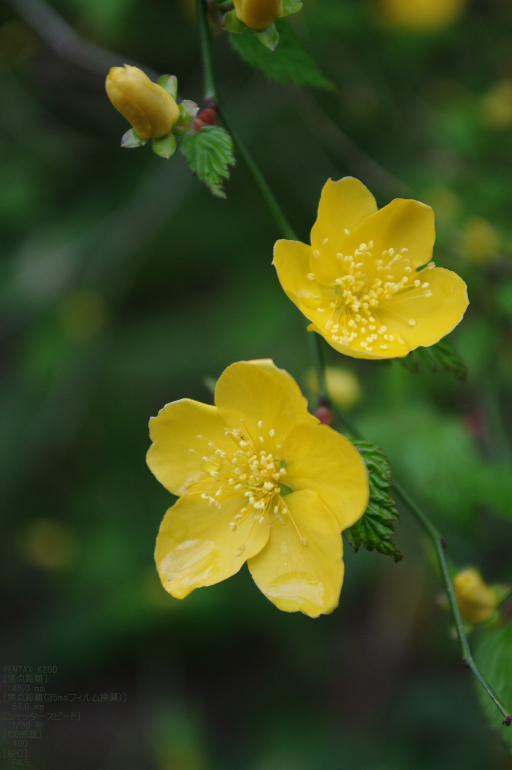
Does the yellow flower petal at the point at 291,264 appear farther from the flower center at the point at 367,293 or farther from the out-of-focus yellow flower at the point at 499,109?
the out-of-focus yellow flower at the point at 499,109

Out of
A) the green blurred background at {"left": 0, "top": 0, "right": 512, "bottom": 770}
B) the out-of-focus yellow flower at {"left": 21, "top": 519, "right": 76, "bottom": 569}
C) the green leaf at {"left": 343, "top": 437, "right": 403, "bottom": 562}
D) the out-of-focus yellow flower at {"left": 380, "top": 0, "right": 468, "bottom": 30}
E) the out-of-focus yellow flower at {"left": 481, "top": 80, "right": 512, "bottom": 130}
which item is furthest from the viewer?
the out-of-focus yellow flower at {"left": 21, "top": 519, "right": 76, "bottom": 569}

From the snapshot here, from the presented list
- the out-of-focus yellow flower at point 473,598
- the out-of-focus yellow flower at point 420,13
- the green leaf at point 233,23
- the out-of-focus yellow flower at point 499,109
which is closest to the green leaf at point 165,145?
the green leaf at point 233,23

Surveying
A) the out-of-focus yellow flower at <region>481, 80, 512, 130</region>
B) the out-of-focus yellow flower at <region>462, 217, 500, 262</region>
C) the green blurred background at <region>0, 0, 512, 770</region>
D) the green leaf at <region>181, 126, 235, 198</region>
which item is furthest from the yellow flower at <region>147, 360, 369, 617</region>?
the out-of-focus yellow flower at <region>481, 80, 512, 130</region>

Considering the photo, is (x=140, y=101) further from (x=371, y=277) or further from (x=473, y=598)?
(x=473, y=598)

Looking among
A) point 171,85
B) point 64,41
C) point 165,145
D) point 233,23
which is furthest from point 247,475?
point 64,41

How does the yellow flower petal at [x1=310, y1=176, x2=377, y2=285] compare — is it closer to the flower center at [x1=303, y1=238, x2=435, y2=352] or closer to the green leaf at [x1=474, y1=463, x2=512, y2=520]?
the flower center at [x1=303, y1=238, x2=435, y2=352]

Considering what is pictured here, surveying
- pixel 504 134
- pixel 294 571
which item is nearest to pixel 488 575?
pixel 294 571

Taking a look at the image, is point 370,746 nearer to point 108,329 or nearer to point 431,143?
point 108,329
